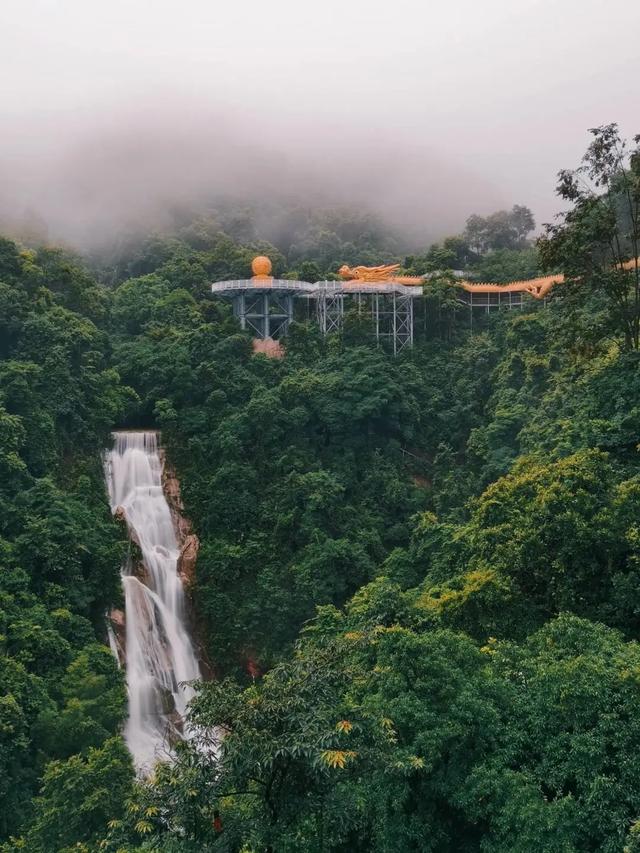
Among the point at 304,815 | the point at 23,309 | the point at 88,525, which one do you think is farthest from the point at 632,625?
the point at 23,309

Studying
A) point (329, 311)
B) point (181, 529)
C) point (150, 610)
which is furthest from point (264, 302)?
point (150, 610)

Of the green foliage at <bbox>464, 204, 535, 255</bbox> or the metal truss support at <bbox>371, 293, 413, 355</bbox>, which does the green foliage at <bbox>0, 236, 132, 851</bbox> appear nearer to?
the metal truss support at <bbox>371, 293, 413, 355</bbox>

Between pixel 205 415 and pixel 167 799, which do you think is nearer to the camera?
pixel 167 799

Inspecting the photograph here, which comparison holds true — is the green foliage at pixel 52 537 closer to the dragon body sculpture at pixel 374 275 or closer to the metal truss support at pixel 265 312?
the metal truss support at pixel 265 312

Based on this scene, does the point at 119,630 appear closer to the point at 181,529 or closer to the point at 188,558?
the point at 188,558

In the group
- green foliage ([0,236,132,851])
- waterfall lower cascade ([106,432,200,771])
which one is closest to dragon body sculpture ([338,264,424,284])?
green foliage ([0,236,132,851])

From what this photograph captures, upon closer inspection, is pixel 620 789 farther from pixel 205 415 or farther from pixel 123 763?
pixel 205 415
